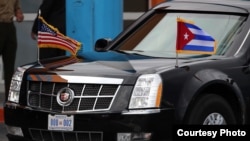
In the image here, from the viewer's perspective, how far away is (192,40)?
701 cm

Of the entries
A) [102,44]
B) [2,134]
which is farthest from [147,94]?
[2,134]

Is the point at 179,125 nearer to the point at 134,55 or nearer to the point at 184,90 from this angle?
the point at 184,90

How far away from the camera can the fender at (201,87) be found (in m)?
6.50

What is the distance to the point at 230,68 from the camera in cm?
705

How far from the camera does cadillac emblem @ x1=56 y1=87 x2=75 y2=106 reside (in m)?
6.58

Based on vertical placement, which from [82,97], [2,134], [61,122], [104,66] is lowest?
[2,134]

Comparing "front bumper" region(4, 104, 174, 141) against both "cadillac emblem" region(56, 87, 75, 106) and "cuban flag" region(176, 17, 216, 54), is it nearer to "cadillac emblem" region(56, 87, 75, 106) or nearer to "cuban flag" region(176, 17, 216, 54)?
"cadillac emblem" region(56, 87, 75, 106)

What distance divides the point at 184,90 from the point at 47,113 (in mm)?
1221

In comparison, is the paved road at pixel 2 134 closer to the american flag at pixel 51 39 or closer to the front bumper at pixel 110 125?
the american flag at pixel 51 39

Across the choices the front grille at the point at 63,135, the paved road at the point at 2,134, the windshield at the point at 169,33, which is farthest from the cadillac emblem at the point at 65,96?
the paved road at the point at 2,134

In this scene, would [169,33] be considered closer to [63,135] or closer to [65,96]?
[65,96]

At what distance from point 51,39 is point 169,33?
1.29 metres

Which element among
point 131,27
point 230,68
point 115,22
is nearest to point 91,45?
point 115,22

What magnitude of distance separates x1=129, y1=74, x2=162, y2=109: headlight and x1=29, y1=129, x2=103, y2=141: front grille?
408 millimetres
